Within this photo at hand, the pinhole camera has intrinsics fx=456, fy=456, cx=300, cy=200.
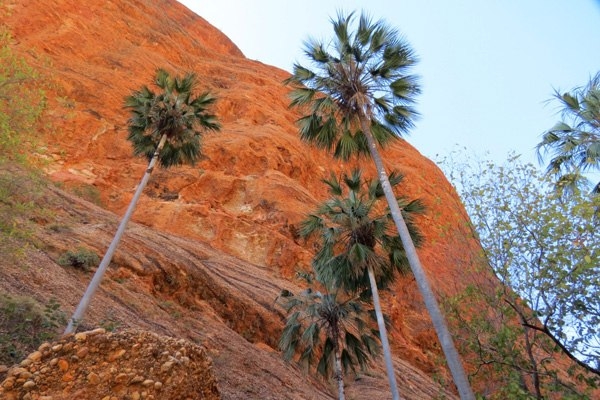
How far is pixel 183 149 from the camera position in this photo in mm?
14414

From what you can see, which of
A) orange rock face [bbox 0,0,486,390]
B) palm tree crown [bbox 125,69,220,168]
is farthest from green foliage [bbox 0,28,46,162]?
orange rock face [bbox 0,0,486,390]

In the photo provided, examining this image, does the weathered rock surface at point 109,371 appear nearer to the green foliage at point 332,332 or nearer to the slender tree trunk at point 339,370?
the slender tree trunk at point 339,370

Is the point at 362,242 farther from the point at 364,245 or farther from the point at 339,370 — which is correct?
the point at 339,370

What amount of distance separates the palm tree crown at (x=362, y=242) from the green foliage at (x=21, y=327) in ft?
23.1

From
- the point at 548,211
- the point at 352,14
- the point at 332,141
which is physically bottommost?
the point at 548,211

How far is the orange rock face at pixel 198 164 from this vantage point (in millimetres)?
27266

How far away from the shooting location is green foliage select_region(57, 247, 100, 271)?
564 inches

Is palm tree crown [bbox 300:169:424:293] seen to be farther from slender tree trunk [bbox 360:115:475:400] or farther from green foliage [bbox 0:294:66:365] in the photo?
green foliage [bbox 0:294:66:365]

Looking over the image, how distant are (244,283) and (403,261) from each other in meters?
10.3

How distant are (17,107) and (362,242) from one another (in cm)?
876

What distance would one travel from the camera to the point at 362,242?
42.2ft

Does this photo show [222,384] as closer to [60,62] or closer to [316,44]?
[316,44]

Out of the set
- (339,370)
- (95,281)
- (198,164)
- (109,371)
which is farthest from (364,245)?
(198,164)

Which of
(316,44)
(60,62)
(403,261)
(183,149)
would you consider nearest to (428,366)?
(403,261)
